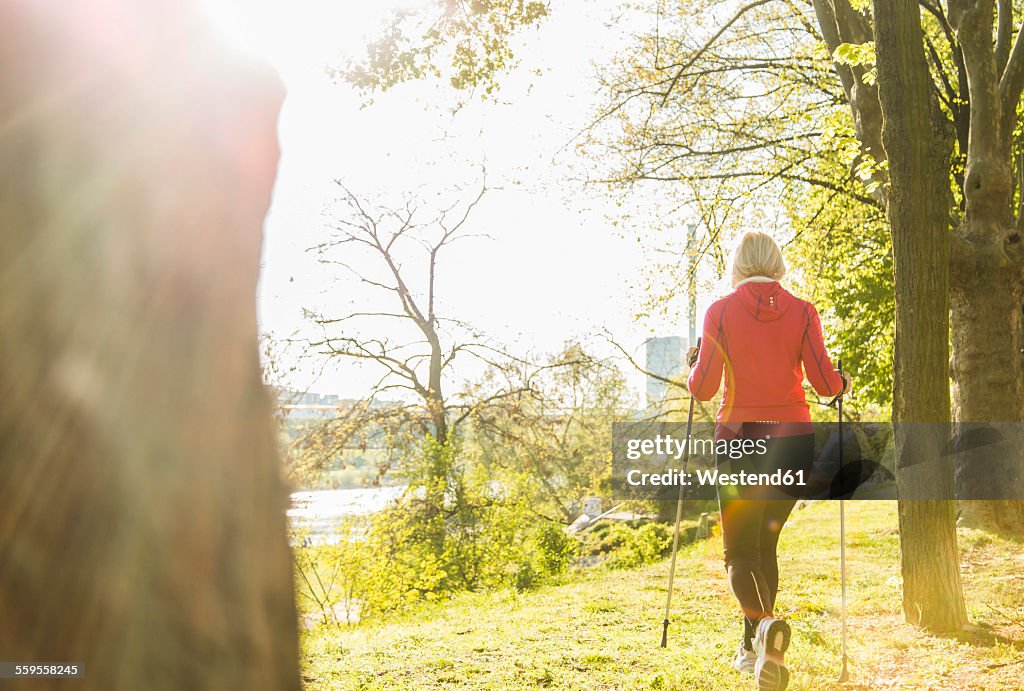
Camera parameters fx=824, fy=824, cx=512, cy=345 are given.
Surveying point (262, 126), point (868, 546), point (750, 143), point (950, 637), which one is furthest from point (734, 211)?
point (262, 126)

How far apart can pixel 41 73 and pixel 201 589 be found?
4.50ft

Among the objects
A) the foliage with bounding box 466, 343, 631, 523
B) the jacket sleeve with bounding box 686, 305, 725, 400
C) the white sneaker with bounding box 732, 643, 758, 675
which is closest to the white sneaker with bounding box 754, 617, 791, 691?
the white sneaker with bounding box 732, 643, 758, 675

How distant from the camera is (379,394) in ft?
65.1

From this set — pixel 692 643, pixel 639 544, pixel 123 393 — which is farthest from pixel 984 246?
pixel 639 544

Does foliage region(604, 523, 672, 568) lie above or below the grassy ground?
below

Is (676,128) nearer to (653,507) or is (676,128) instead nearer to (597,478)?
(653,507)

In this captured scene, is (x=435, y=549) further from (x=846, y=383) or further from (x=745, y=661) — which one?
(x=846, y=383)

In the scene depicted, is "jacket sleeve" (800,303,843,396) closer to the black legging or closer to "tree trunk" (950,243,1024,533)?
the black legging

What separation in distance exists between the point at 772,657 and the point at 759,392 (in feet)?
4.00

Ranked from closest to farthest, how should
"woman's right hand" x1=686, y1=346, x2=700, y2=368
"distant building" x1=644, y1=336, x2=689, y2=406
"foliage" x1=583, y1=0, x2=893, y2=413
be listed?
"woman's right hand" x1=686, y1=346, x2=700, y2=368 → "foliage" x1=583, y1=0, x2=893, y2=413 → "distant building" x1=644, y1=336, x2=689, y2=406

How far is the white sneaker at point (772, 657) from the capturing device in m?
3.72

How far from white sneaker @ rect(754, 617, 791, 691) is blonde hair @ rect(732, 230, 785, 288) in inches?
66.1

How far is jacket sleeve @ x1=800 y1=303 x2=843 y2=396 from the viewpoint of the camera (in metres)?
4.13

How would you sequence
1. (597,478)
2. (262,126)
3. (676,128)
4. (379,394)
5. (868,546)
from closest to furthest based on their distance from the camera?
(262,126) → (868,546) → (676,128) → (379,394) → (597,478)
